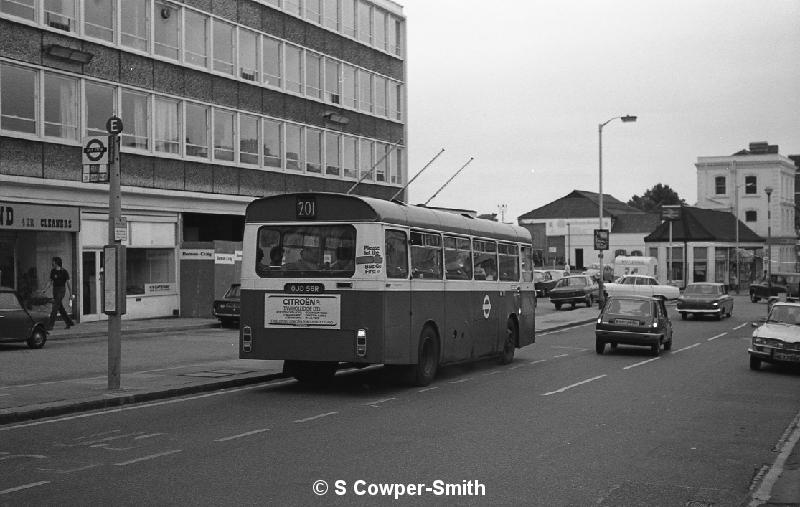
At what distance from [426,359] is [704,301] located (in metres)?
29.4

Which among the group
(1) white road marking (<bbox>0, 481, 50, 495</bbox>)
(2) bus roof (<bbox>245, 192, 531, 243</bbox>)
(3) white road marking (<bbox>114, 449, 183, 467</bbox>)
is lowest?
(3) white road marking (<bbox>114, 449, 183, 467</bbox>)

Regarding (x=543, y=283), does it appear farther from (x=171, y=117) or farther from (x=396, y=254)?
(x=396, y=254)

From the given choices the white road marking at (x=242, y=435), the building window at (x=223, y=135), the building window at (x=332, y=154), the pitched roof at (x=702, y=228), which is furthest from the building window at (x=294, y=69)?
the pitched roof at (x=702, y=228)

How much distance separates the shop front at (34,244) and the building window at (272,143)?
40.0ft

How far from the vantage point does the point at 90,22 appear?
32.5 meters

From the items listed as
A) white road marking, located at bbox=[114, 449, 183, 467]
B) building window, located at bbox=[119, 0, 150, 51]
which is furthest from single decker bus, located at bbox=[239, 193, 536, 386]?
building window, located at bbox=[119, 0, 150, 51]

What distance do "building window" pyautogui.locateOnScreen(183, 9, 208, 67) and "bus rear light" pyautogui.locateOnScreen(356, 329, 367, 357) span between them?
24.5 metres

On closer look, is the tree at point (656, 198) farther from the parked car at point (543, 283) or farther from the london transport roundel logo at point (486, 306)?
the london transport roundel logo at point (486, 306)

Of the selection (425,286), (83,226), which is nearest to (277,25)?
(83,226)

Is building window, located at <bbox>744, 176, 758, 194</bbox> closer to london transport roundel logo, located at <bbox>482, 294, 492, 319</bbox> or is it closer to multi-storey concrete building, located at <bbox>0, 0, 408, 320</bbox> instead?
multi-storey concrete building, located at <bbox>0, 0, 408, 320</bbox>

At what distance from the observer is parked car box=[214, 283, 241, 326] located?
1283 inches

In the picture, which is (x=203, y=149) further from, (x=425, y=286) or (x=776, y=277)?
(x=776, y=277)

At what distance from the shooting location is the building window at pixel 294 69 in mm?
43594

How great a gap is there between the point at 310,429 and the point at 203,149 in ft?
91.8
